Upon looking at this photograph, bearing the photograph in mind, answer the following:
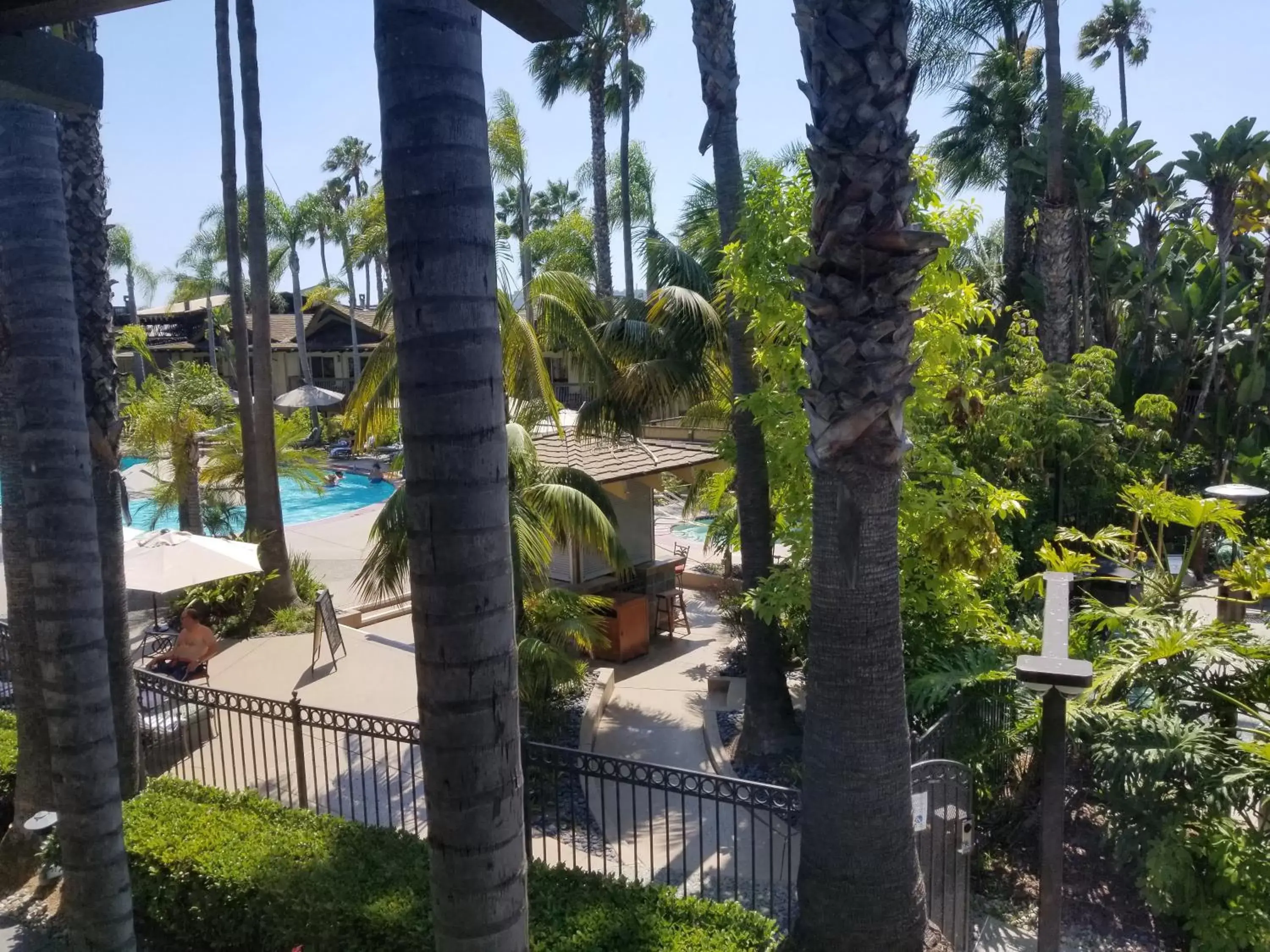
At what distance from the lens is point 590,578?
43.9 feet

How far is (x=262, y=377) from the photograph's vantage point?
1335cm

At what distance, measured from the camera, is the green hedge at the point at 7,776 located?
23.5ft

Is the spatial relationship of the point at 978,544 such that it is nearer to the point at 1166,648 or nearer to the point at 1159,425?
the point at 1166,648

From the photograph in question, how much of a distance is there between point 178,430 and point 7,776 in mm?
8721

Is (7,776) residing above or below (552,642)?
below

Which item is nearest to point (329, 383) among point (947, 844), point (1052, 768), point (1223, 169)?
point (1223, 169)

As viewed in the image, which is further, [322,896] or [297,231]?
[297,231]

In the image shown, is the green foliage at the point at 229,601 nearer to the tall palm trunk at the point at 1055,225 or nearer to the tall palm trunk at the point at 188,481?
the tall palm trunk at the point at 188,481

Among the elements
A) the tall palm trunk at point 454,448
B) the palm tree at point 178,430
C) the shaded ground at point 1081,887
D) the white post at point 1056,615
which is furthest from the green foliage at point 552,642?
the palm tree at point 178,430

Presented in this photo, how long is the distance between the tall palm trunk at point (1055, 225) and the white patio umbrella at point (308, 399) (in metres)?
23.4

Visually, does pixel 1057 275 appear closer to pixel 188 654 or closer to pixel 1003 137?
pixel 1003 137

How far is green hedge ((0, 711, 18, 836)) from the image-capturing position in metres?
7.17

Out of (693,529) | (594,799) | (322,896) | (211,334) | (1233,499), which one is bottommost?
(693,529)

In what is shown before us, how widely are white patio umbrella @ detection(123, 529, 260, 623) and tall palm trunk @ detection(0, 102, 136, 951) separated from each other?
6.66 m
